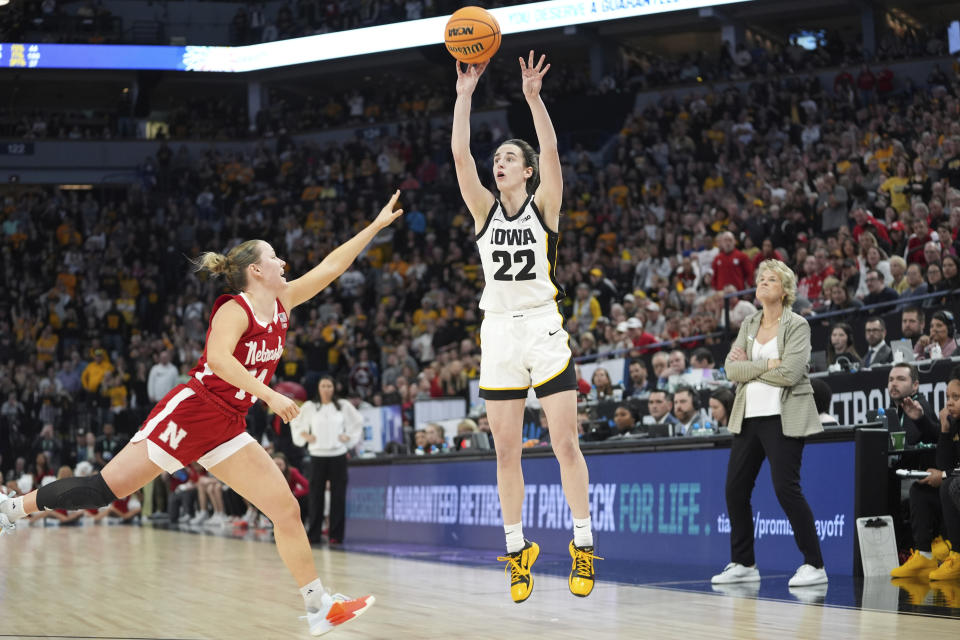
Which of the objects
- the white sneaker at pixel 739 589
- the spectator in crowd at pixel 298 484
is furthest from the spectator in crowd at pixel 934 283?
the spectator in crowd at pixel 298 484

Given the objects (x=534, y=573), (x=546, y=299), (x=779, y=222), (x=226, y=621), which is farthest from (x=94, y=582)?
(x=779, y=222)

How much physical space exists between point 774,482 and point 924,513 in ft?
4.15

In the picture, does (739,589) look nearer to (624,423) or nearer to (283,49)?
(624,423)

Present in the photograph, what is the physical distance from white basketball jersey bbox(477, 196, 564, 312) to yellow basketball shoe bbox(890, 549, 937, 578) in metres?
3.73

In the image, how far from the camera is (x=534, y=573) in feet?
29.3

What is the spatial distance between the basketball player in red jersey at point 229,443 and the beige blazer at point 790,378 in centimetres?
332

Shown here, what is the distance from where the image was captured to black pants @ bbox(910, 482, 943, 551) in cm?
789

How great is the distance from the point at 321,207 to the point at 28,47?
9.48 m

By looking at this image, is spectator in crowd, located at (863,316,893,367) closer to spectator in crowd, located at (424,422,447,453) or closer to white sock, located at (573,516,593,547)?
white sock, located at (573,516,593,547)

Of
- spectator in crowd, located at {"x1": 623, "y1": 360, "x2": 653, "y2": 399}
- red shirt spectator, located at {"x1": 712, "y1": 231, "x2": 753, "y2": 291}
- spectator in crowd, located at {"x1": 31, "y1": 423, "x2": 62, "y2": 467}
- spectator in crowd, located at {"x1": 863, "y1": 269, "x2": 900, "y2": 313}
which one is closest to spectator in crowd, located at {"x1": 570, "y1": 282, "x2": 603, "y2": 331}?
red shirt spectator, located at {"x1": 712, "y1": 231, "x2": 753, "y2": 291}

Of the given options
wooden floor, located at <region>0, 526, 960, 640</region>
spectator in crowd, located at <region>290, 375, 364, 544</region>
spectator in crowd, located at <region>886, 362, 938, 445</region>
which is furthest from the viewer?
spectator in crowd, located at <region>290, 375, 364, 544</region>

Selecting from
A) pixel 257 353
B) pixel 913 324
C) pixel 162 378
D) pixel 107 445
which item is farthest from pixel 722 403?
pixel 162 378

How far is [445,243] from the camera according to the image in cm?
2519

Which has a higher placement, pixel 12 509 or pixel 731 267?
pixel 731 267
